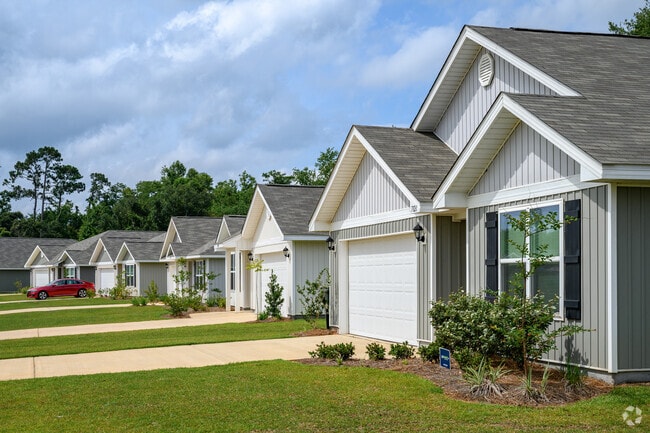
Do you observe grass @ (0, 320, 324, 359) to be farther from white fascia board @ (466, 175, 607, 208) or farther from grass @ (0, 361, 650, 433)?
→ white fascia board @ (466, 175, 607, 208)

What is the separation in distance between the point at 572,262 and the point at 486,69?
6.23 meters

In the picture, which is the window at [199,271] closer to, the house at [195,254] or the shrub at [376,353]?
the house at [195,254]

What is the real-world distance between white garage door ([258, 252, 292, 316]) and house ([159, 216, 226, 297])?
6247 millimetres

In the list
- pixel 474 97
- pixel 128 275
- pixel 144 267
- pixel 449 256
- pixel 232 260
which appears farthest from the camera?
pixel 128 275

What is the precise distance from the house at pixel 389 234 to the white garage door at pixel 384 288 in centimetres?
2

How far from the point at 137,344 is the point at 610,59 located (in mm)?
12090

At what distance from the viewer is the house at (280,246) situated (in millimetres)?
25281

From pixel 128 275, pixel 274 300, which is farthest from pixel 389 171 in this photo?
pixel 128 275

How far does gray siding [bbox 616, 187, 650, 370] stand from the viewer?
404 inches

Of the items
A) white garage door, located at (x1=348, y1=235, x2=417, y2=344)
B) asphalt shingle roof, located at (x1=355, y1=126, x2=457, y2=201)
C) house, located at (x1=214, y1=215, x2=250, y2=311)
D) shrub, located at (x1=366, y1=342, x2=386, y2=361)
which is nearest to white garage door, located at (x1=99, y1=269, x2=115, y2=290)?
house, located at (x1=214, y1=215, x2=250, y2=311)

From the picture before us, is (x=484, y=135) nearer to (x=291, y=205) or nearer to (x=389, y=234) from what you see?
(x=389, y=234)

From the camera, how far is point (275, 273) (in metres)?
27.4

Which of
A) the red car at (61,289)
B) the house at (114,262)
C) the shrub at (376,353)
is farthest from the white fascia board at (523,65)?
the red car at (61,289)

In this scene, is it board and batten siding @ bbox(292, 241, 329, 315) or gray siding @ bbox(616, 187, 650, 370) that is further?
board and batten siding @ bbox(292, 241, 329, 315)
